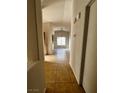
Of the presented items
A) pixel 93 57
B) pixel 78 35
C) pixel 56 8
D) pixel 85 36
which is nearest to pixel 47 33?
pixel 56 8

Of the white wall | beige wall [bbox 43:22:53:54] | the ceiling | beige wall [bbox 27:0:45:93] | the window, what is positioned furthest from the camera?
the window

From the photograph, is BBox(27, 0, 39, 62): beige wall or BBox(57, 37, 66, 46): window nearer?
BBox(27, 0, 39, 62): beige wall

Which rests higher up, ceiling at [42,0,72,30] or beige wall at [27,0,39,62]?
ceiling at [42,0,72,30]

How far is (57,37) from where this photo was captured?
20.8 metres

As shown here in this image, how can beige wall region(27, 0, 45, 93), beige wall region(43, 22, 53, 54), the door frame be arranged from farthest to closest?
beige wall region(43, 22, 53, 54)
the door frame
beige wall region(27, 0, 45, 93)

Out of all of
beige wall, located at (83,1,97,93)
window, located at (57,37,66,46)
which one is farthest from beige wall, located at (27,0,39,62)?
window, located at (57,37,66,46)

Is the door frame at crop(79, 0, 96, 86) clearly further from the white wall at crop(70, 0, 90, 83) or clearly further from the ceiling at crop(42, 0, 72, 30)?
the ceiling at crop(42, 0, 72, 30)

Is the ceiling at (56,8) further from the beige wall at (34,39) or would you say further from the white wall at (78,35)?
the beige wall at (34,39)

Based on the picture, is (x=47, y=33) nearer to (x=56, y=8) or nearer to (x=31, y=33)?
Answer: (x=56, y=8)
